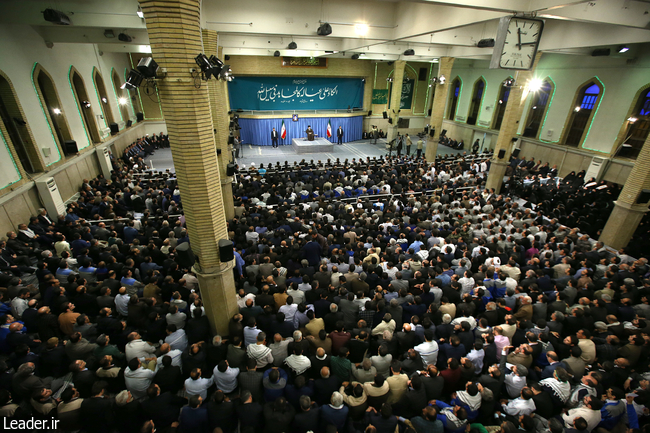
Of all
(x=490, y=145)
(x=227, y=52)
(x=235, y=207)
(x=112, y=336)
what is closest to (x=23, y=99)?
(x=235, y=207)

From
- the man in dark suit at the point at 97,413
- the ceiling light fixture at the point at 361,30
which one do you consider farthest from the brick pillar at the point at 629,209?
the man in dark suit at the point at 97,413

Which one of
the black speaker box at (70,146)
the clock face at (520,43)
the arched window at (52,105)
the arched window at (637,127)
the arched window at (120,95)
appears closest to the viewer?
the clock face at (520,43)

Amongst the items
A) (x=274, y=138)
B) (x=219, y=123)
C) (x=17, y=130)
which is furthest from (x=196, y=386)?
(x=274, y=138)

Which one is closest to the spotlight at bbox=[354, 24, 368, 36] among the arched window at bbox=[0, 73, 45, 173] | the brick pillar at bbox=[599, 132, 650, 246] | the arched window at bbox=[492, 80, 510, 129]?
the brick pillar at bbox=[599, 132, 650, 246]

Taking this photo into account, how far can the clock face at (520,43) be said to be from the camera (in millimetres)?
5086

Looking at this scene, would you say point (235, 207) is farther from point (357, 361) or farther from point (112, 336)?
point (357, 361)

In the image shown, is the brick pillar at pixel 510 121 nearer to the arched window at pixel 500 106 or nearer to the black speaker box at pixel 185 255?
the arched window at pixel 500 106

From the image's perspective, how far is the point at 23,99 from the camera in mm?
8305

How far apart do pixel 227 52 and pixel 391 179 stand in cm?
1097

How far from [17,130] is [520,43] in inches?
477

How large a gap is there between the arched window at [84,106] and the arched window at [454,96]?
69.1ft

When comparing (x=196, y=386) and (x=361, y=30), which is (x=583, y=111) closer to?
(x=361, y=30)

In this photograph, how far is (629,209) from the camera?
707cm

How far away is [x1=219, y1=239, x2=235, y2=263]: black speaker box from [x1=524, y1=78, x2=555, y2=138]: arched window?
1712 cm
